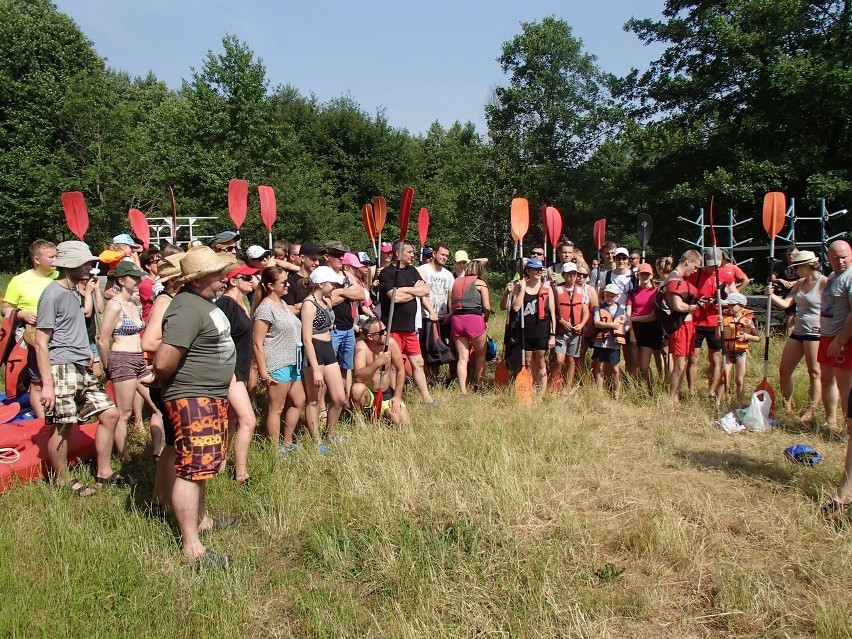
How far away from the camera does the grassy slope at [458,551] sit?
2.79 m

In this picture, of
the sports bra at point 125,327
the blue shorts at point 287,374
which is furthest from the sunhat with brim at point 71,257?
the blue shorts at point 287,374

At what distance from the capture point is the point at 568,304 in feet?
23.2

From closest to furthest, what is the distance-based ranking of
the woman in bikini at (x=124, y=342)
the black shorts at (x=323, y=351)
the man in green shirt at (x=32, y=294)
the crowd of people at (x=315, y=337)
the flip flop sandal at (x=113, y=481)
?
1. the crowd of people at (x=315, y=337)
2. the flip flop sandal at (x=113, y=481)
3. the woman in bikini at (x=124, y=342)
4. the man in green shirt at (x=32, y=294)
5. the black shorts at (x=323, y=351)

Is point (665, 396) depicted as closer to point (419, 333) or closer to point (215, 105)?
point (419, 333)

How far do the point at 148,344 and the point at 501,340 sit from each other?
26.4 ft

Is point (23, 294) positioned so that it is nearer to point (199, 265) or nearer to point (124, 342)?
point (124, 342)

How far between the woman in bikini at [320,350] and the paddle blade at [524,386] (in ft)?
7.14

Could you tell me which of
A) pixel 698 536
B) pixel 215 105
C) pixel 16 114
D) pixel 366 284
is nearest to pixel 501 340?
pixel 366 284

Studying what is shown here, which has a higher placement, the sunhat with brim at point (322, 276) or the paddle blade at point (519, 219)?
the paddle blade at point (519, 219)

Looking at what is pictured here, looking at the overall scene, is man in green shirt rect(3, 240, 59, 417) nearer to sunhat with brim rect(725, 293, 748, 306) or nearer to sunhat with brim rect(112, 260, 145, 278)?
sunhat with brim rect(112, 260, 145, 278)

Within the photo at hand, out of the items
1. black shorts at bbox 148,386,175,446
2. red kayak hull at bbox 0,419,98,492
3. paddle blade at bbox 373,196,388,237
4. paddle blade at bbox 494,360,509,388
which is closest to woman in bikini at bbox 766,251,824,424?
paddle blade at bbox 494,360,509,388

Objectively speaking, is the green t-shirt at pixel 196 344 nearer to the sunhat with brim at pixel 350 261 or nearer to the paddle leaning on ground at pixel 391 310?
the paddle leaning on ground at pixel 391 310

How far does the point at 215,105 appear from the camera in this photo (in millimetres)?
27812

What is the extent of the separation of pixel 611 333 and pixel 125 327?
5.10 m
